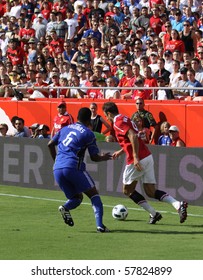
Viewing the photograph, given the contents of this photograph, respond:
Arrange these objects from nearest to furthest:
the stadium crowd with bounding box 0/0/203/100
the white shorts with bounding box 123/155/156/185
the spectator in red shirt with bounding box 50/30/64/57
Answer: the white shorts with bounding box 123/155/156/185, the stadium crowd with bounding box 0/0/203/100, the spectator in red shirt with bounding box 50/30/64/57

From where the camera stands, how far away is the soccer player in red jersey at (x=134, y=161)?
1517cm

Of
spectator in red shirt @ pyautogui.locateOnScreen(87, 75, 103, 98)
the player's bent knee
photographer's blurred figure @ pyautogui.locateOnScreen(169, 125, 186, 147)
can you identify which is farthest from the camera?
spectator in red shirt @ pyautogui.locateOnScreen(87, 75, 103, 98)

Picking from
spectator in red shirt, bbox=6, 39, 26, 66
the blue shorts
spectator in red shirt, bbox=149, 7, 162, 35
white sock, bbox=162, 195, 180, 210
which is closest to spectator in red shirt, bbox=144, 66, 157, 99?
spectator in red shirt, bbox=149, 7, 162, 35

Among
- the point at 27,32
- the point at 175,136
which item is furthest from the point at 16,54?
the point at 175,136

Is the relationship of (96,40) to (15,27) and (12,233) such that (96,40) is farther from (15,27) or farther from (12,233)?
(12,233)

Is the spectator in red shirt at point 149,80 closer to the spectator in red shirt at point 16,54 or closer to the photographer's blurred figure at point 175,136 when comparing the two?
the photographer's blurred figure at point 175,136

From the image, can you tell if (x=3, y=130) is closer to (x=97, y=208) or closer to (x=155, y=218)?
(x=155, y=218)

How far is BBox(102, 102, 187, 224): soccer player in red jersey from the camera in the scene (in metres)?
15.2

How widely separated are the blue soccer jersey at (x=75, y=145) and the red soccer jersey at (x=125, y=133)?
72cm

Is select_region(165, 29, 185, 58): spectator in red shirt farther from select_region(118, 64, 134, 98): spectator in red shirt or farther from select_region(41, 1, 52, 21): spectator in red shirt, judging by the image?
select_region(41, 1, 52, 21): spectator in red shirt

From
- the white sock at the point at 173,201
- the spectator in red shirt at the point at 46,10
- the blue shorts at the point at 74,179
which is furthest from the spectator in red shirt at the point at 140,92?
the spectator in red shirt at the point at 46,10

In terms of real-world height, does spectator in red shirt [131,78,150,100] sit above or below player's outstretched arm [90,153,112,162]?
above

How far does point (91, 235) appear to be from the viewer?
14539 mm

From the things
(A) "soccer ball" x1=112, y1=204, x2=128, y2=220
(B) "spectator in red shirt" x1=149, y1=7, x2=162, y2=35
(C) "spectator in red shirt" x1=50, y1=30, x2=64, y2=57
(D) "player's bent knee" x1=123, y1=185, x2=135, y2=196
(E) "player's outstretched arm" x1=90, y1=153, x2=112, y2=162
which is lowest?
(A) "soccer ball" x1=112, y1=204, x2=128, y2=220
